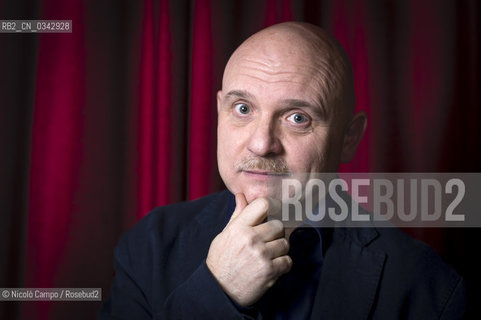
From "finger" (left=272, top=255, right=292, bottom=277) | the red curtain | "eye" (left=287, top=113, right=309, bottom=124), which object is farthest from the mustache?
the red curtain

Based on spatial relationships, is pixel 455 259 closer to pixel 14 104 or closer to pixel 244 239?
pixel 244 239

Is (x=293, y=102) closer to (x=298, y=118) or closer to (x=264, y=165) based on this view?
(x=298, y=118)

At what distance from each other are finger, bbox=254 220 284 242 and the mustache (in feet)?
0.46

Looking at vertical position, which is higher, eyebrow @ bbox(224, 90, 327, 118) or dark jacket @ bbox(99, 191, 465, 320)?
eyebrow @ bbox(224, 90, 327, 118)

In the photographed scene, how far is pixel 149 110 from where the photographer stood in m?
2.00

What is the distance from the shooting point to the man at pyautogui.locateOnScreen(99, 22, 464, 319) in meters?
1.18

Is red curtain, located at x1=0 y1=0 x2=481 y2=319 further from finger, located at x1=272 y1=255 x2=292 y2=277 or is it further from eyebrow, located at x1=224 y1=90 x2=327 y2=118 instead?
finger, located at x1=272 y1=255 x2=292 y2=277

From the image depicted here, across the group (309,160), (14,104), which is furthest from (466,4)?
(14,104)

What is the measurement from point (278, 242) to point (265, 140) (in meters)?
0.26

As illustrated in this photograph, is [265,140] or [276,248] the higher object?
[265,140]

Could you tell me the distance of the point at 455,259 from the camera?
202 centimetres

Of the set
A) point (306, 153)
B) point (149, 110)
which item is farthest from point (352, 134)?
point (149, 110)

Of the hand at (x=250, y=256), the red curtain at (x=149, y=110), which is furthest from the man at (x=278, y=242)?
the red curtain at (x=149, y=110)

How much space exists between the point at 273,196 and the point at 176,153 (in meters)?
0.86
